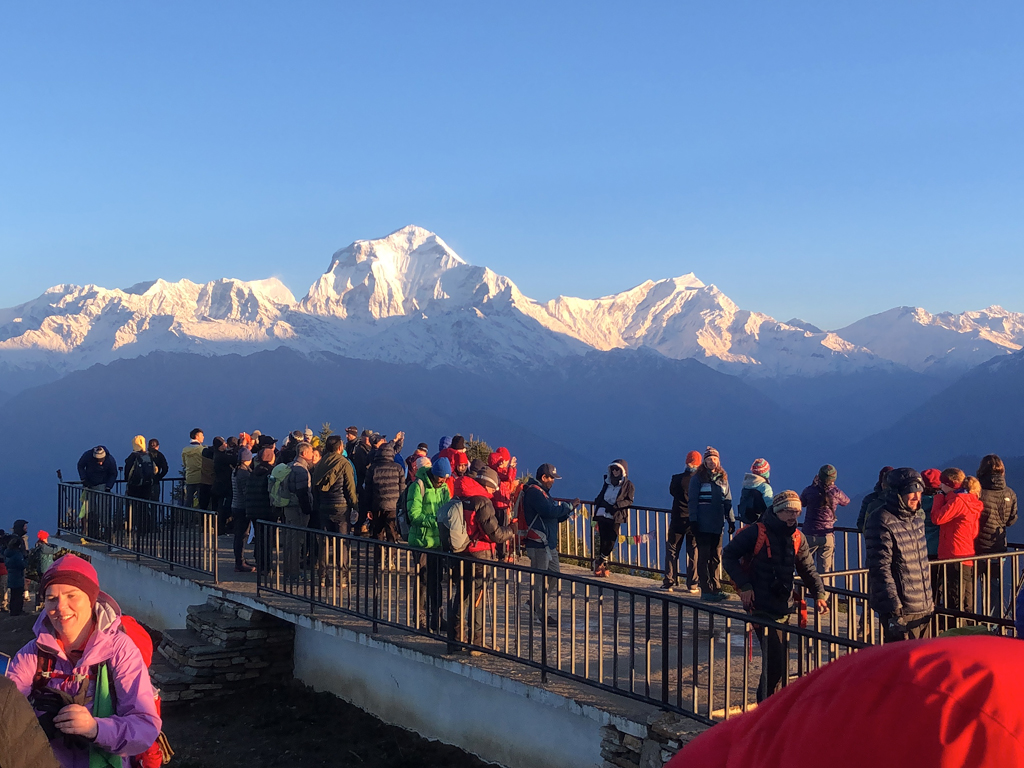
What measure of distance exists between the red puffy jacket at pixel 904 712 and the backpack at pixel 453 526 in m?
7.04

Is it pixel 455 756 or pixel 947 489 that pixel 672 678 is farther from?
pixel 947 489

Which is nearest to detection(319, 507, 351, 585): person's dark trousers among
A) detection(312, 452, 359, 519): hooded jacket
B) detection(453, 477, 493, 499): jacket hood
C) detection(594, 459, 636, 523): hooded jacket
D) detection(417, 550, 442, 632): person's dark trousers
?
detection(312, 452, 359, 519): hooded jacket

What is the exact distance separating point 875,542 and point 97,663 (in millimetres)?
5074

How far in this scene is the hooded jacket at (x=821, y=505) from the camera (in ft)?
31.7

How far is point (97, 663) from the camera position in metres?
3.62

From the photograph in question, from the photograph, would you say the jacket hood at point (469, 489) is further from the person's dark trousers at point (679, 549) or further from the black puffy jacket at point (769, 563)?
the person's dark trousers at point (679, 549)

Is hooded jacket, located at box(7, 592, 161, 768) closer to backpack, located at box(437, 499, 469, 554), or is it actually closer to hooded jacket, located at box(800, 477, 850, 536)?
backpack, located at box(437, 499, 469, 554)

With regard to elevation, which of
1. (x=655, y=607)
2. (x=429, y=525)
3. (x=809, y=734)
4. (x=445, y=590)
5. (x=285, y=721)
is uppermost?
(x=809, y=734)

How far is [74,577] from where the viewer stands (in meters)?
3.61

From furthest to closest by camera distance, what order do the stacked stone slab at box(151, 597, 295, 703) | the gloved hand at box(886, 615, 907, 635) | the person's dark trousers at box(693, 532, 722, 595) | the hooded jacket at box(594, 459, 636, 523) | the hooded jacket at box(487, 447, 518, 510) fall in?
1. the hooded jacket at box(487, 447, 518, 510)
2. the hooded jacket at box(594, 459, 636, 523)
3. the stacked stone slab at box(151, 597, 295, 703)
4. the person's dark trousers at box(693, 532, 722, 595)
5. the gloved hand at box(886, 615, 907, 635)

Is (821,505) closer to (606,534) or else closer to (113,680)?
(606,534)

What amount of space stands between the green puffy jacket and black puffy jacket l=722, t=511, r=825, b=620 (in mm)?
3322

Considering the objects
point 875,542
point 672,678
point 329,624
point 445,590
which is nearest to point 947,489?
point 875,542

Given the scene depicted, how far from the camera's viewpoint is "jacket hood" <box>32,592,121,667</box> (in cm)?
360
